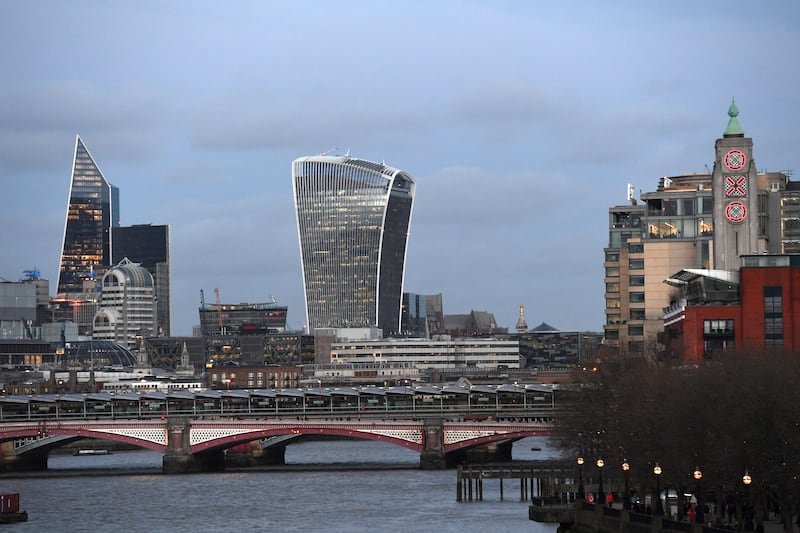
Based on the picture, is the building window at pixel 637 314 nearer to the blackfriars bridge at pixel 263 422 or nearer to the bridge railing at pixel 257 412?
the blackfriars bridge at pixel 263 422

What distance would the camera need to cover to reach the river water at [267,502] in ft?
384

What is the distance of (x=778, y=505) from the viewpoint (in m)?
97.2

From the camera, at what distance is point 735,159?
168 m

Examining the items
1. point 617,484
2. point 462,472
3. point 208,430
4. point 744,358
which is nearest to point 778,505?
point 744,358

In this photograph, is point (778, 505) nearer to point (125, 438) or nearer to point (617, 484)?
point (617, 484)

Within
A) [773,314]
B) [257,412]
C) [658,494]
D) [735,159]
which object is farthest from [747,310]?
[658,494]

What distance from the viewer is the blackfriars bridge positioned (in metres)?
167

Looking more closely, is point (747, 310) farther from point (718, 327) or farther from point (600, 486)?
point (600, 486)

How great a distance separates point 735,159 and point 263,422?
148ft

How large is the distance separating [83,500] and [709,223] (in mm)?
75615

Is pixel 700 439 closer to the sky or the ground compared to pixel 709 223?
closer to the ground

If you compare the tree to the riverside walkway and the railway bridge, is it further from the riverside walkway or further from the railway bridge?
the railway bridge

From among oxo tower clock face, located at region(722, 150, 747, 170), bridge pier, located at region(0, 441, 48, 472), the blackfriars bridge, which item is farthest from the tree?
bridge pier, located at region(0, 441, 48, 472)

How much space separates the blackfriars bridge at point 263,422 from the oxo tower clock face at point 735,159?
2566 cm
